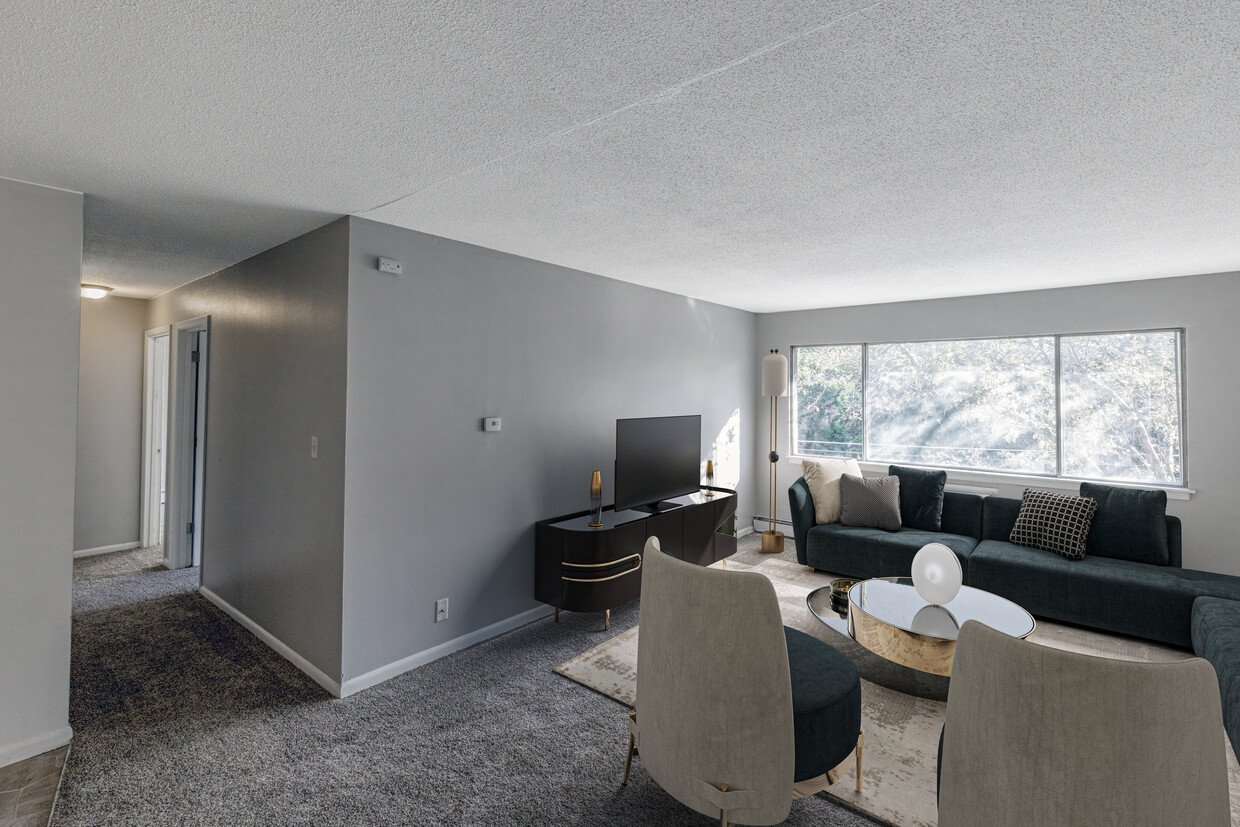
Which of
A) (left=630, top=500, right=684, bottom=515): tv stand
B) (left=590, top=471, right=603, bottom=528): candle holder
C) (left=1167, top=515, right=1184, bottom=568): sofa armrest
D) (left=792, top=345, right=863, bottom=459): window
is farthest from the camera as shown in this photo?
(left=792, top=345, right=863, bottom=459): window

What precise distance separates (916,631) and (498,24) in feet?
9.65

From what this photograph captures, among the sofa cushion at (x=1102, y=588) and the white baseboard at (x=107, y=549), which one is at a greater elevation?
the sofa cushion at (x=1102, y=588)

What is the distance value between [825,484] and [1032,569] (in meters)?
1.60

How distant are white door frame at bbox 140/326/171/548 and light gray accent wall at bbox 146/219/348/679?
1664 mm

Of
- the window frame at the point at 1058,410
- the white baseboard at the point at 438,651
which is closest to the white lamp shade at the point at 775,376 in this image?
the window frame at the point at 1058,410

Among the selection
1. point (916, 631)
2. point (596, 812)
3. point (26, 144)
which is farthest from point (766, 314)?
point (26, 144)

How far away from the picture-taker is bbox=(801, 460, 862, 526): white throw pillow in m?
5.04

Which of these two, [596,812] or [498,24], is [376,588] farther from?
[498,24]

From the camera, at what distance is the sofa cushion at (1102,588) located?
11.2 ft

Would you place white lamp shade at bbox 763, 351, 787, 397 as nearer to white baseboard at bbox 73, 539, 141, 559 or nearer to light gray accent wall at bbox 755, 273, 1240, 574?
light gray accent wall at bbox 755, 273, 1240, 574

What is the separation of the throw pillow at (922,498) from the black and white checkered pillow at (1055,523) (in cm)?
55

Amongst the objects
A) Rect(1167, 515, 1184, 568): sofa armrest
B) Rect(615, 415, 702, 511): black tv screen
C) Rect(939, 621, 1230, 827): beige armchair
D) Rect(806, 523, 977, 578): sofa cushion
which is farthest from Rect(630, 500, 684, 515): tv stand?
Rect(1167, 515, 1184, 568): sofa armrest

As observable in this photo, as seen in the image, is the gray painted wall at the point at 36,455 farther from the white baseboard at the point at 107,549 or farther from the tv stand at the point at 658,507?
the white baseboard at the point at 107,549

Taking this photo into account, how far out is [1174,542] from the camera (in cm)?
389
